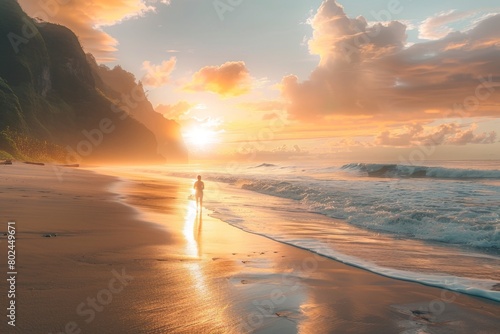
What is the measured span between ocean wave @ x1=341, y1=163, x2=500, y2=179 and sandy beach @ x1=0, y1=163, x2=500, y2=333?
4470cm

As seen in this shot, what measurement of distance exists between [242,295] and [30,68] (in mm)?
92513

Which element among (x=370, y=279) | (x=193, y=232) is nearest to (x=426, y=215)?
(x=370, y=279)

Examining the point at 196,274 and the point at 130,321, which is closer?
the point at 130,321

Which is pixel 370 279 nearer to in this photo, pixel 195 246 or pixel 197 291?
pixel 197 291

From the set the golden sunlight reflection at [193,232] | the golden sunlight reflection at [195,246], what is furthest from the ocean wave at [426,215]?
the golden sunlight reflection at [195,246]

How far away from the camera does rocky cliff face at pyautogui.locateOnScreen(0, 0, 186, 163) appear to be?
58.9 metres

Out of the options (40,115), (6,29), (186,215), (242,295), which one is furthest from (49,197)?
(6,29)

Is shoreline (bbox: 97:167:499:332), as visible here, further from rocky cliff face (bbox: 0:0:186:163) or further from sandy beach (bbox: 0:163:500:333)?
rocky cliff face (bbox: 0:0:186:163)

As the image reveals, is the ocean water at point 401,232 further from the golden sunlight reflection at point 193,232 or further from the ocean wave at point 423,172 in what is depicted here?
the ocean wave at point 423,172

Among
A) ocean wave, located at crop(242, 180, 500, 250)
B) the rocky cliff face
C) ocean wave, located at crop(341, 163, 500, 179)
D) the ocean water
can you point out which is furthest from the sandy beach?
the rocky cliff face

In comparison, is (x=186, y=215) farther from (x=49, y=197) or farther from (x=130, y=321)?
(x=130, y=321)

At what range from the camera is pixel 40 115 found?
77625 mm

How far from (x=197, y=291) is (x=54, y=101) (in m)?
98.7

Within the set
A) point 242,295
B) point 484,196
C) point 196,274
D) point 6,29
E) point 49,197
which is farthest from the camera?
point 6,29
